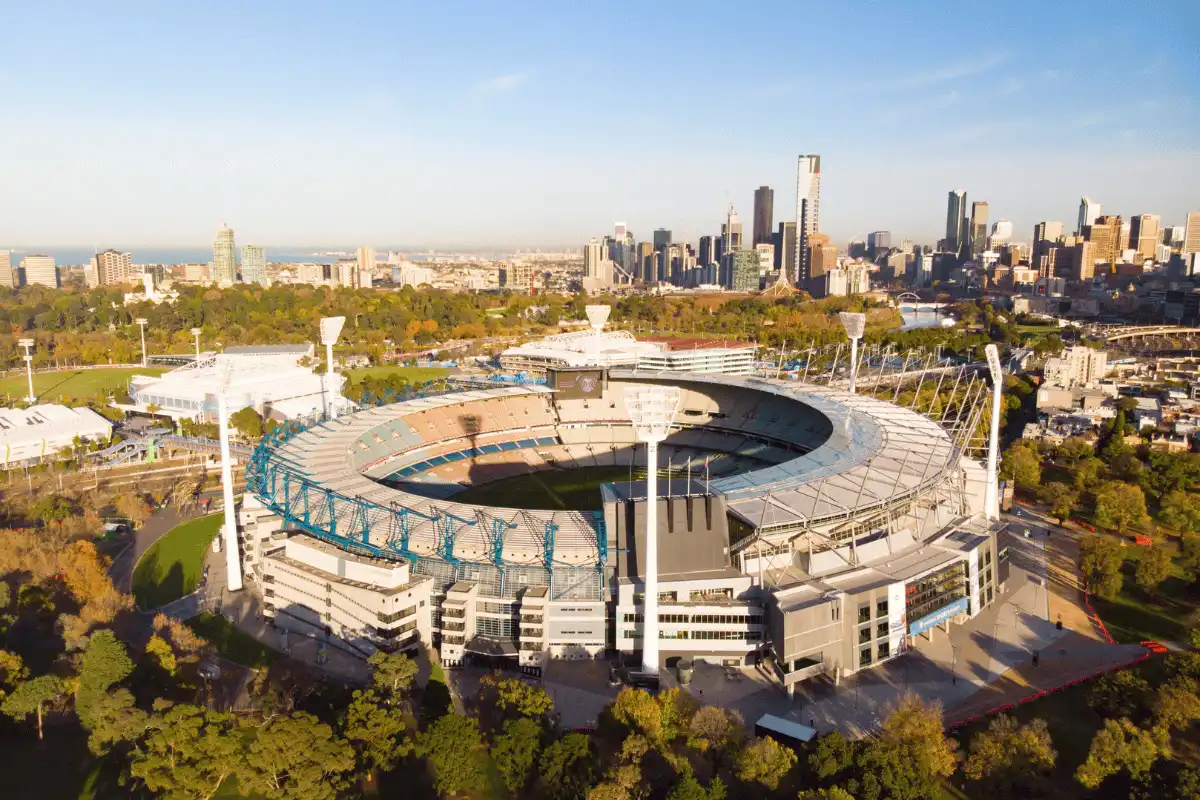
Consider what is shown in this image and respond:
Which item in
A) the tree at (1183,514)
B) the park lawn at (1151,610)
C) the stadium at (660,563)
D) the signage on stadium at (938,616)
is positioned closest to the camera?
the stadium at (660,563)

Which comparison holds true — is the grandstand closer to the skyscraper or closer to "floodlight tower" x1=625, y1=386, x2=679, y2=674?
"floodlight tower" x1=625, y1=386, x2=679, y2=674

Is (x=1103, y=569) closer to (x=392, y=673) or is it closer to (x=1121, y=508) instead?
(x=1121, y=508)

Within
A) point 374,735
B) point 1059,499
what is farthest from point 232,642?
point 1059,499

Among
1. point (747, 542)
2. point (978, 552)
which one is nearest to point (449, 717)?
point (747, 542)

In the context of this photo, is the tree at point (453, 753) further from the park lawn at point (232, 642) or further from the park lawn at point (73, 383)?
the park lawn at point (73, 383)

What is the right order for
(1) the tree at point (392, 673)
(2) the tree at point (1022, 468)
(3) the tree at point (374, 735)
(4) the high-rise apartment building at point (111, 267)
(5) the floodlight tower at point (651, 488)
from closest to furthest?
(3) the tree at point (374, 735) → (1) the tree at point (392, 673) → (5) the floodlight tower at point (651, 488) → (2) the tree at point (1022, 468) → (4) the high-rise apartment building at point (111, 267)

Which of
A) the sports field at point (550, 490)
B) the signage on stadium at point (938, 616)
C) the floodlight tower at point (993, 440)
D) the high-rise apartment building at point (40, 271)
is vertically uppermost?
the high-rise apartment building at point (40, 271)

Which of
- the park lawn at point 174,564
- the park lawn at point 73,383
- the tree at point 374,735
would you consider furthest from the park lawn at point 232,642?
the park lawn at point 73,383
